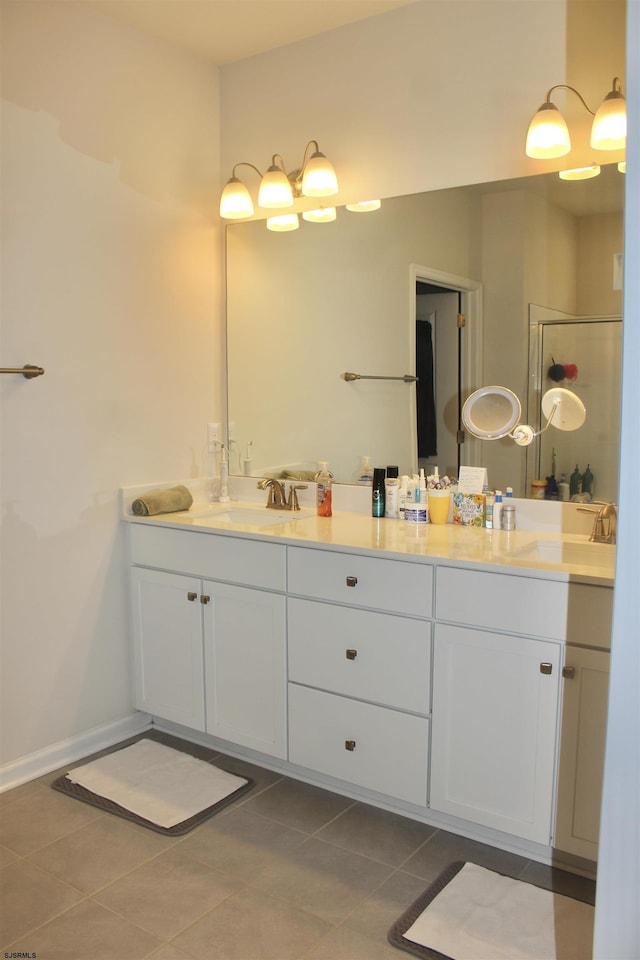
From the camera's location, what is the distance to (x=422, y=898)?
1.96 meters

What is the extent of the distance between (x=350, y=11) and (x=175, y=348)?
134cm

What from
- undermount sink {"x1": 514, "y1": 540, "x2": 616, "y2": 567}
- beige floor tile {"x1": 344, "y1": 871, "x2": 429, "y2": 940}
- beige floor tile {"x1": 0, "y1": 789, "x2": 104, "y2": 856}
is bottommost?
beige floor tile {"x1": 344, "y1": 871, "x2": 429, "y2": 940}

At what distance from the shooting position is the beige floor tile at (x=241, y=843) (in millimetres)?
2123

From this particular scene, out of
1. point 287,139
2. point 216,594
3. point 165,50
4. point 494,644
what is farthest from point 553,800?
point 165,50

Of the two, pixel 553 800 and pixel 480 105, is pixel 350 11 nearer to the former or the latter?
pixel 480 105

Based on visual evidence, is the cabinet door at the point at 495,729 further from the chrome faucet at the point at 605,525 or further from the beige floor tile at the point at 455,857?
the chrome faucet at the point at 605,525

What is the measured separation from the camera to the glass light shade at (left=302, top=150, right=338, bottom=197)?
9.07 feet

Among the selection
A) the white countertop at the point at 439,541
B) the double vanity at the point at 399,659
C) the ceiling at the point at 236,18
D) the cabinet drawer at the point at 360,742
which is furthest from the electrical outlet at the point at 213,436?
the ceiling at the point at 236,18

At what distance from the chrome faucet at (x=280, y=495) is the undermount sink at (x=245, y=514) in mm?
26

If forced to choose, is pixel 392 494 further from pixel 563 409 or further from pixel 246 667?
pixel 246 667

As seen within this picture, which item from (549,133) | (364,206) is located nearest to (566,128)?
(549,133)

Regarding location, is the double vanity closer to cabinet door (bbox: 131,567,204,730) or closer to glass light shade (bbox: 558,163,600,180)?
cabinet door (bbox: 131,567,204,730)

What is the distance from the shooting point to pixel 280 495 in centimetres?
304

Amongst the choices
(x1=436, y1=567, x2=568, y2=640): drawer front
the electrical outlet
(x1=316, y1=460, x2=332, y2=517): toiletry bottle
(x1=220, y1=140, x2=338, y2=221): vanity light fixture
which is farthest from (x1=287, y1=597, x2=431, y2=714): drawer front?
(x1=220, y1=140, x2=338, y2=221): vanity light fixture
